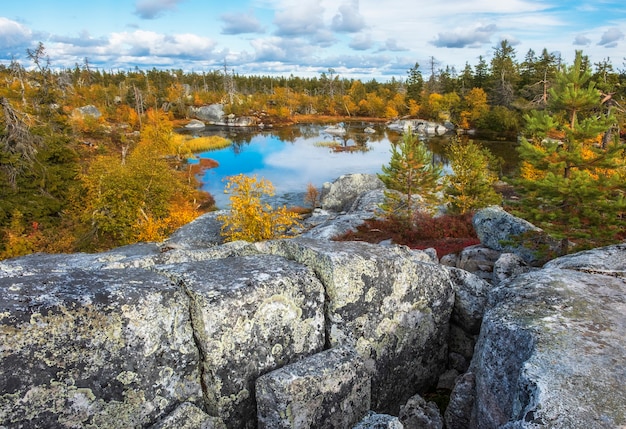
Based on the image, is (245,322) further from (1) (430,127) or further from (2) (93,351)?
(1) (430,127)

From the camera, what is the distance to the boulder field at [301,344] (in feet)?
21.4

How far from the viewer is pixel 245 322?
8148 millimetres

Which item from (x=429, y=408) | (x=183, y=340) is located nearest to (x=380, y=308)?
(x=429, y=408)

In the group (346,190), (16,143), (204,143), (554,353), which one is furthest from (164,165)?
(204,143)

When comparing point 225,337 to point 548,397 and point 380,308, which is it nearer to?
point 380,308

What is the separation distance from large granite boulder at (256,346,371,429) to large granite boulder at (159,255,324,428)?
1.22 ft

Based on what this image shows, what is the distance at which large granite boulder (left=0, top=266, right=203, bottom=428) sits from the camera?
6340mm

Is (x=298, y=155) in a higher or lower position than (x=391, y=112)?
lower

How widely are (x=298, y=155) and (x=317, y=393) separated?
8148 cm

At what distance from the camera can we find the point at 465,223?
108ft

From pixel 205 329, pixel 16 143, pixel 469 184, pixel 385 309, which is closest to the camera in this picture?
pixel 205 329

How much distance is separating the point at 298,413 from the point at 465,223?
28022 millimetres

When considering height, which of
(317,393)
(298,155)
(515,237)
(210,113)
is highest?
(210,113)

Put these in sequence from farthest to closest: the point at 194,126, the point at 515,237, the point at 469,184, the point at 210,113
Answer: the point at 210,113 → the point at 194,126 → the point at 469,184 → the point at 515,237
